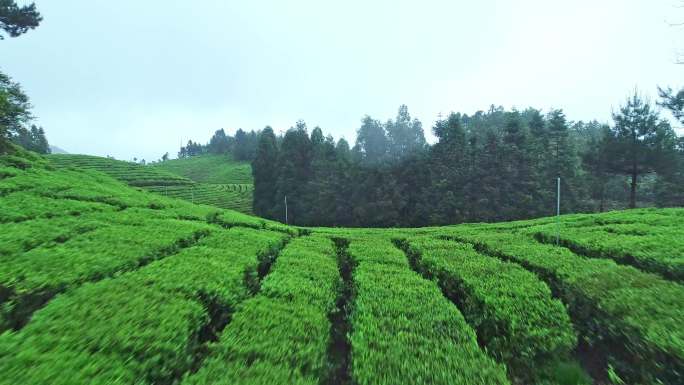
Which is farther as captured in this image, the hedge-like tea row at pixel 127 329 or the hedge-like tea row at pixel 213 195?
the hedge-like tea row at pixel 213 195

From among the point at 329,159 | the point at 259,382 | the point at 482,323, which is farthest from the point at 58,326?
the point at 329,159

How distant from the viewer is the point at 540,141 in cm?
5138

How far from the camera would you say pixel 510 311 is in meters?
6.03

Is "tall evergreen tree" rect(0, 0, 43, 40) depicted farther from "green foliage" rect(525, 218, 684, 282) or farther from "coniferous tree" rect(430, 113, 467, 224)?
"coniferous tree" rect(430, 113, 467, 224)

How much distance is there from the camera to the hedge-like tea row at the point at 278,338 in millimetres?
3961

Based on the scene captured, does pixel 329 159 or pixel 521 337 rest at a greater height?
pixel 329 159

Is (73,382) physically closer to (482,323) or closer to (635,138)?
(482,323)

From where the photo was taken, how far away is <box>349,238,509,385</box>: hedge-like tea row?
418cm

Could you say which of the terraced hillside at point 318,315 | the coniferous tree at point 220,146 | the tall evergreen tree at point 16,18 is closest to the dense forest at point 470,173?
the tall evergreen tree at point 16,18

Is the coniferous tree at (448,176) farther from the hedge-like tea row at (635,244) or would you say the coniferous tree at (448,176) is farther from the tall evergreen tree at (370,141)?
the hedge-like tea row at (635,244)

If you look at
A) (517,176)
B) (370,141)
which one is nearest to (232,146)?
(370,141)

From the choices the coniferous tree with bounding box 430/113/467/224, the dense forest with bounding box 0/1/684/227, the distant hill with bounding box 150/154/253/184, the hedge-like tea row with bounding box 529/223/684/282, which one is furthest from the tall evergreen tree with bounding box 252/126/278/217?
the hedge-like tea row with bounding box 529/223/684/282

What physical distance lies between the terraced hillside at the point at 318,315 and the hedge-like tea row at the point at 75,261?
4cm

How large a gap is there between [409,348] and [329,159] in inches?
2255
